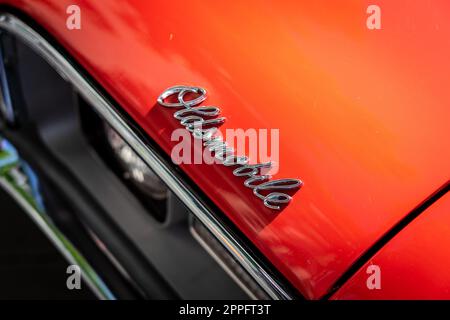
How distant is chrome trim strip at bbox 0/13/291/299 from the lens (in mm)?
1123

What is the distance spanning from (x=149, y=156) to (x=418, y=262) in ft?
1.72

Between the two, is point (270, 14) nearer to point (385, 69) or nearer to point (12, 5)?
point (385, 69)

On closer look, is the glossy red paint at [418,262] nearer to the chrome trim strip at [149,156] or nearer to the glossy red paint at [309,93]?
the glossy red paint at [309,93]

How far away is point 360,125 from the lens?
1.11 meters

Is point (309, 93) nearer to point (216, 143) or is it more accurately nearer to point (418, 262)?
point (216, 143)

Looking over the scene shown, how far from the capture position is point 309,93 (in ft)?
3.70

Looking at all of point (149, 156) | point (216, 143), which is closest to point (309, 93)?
point (216, 143)

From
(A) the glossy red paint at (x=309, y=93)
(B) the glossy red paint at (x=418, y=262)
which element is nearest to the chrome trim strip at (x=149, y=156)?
(A) the glossy red paint at (x=309, y=93)

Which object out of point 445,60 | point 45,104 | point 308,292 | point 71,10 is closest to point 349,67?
point 445,60

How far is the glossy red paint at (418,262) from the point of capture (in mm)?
1021

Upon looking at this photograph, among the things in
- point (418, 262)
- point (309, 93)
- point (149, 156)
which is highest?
Answer: point (309, 93)

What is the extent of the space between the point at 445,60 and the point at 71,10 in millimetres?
744

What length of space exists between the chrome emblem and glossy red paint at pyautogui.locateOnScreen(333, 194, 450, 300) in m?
0.19

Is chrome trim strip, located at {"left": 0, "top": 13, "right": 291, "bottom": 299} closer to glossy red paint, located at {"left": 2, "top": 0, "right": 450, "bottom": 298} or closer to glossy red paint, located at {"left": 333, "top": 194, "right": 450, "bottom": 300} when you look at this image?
glossy red paint, located at {"left": 2, "top": 0, "right": 450, "bottom": 298}
